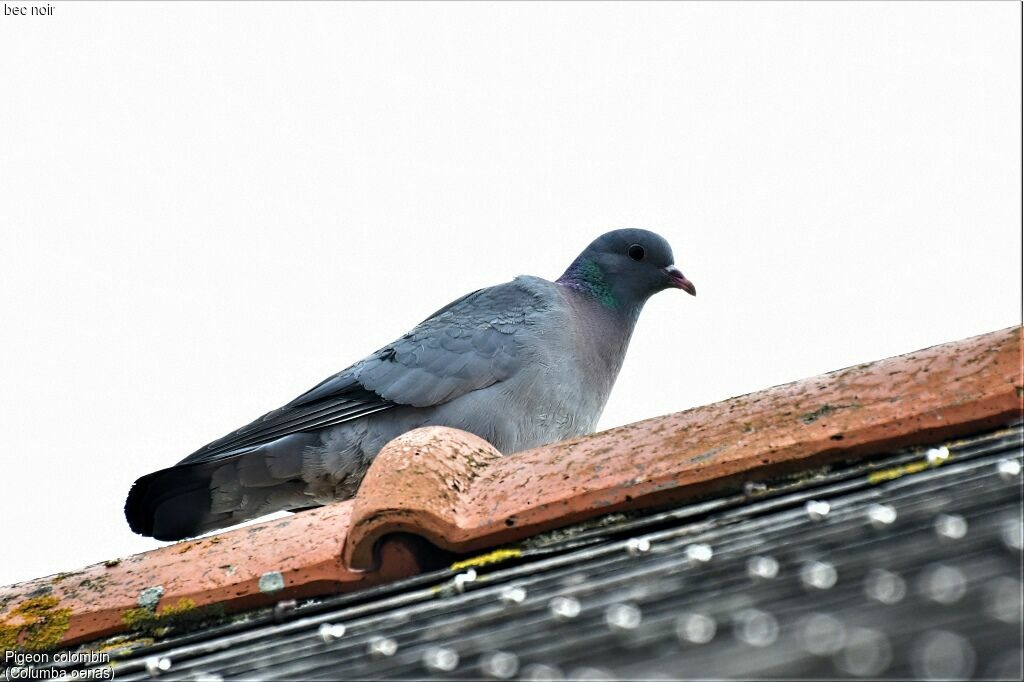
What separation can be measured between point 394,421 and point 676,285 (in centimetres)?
172

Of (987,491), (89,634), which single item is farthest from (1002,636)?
(89,634)

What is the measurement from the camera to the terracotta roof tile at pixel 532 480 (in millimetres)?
2529

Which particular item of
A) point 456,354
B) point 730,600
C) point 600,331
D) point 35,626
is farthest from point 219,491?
point 730,600

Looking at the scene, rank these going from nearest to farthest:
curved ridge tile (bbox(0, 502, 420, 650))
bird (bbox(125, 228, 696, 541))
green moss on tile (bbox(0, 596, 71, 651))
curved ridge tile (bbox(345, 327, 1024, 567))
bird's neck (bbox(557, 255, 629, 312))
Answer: curved ridge tile (bbox(345, 327, 1024, 567)) < curved ridge tile (bbox(0, 502, 420, 650)) < green moss on tile (bbox(0, 596, 71, 651)) < bird (bbox(125, 228, 696, 541)) < bird's neck (bbox(557, 255, 629, 312))

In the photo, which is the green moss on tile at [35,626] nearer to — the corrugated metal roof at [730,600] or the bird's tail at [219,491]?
the corrugated metal roof at [730,600]

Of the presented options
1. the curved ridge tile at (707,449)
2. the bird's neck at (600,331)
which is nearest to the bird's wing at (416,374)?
the bird's neck at (600,331)

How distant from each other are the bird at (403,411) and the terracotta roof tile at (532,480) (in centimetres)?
177

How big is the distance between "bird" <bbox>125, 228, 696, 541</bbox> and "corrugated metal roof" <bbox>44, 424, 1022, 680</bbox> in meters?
2.37

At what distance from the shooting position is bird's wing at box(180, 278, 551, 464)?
206 inches

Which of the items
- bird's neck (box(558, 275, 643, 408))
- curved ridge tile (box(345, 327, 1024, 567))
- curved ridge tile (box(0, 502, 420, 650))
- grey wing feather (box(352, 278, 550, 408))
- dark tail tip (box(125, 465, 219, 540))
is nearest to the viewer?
curved ridge tile (box(345, 327, 1024, 567))

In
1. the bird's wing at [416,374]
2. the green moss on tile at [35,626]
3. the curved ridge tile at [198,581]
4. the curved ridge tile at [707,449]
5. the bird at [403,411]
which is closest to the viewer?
the curved ridge tile at [707,449]

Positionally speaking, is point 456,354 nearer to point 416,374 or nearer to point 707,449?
point 416,374

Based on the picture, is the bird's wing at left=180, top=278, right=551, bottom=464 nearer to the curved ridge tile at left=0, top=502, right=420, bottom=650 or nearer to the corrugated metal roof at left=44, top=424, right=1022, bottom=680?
the curved ridge tile at left=0, top=502, right=420, bottom=650

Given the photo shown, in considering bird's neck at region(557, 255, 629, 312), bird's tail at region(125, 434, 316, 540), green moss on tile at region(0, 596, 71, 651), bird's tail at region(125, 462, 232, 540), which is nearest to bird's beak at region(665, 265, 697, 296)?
bird's neck at region(557, 255, 629, 312)
